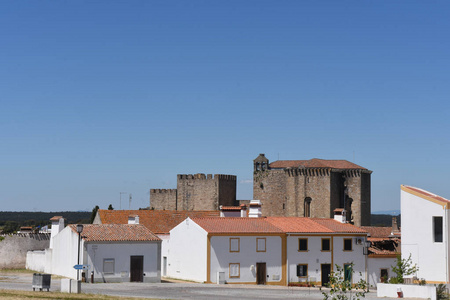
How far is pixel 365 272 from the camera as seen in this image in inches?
1989

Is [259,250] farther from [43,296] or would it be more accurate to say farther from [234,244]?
[43,296]

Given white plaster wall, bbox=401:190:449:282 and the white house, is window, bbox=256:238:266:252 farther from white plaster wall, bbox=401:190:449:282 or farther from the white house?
white plaster wall, bbox=401:190:449:282

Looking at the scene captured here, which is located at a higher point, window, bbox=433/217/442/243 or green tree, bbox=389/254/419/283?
window, bbox=433/217/442/243

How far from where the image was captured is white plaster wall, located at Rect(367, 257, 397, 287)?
50719mm

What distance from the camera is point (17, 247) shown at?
5338cm

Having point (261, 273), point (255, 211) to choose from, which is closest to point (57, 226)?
point (255, 211)

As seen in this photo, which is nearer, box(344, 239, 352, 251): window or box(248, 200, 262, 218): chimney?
box(344, 239, 352, 251): window

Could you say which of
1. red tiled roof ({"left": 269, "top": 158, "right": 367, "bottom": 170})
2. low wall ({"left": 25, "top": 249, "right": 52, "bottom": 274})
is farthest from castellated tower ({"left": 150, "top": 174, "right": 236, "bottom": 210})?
low wall ({"left": 25, "top": 249, "right": 52, "bottom": 274})

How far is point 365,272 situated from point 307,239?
204 inches

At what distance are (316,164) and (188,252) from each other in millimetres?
36793

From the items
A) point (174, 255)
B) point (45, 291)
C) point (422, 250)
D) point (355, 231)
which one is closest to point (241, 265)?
point (174, 255)

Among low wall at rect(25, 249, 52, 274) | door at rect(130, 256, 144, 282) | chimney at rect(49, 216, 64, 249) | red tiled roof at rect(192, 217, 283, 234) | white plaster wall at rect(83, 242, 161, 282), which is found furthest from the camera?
chimney at rect(49, 216, 64, 249)

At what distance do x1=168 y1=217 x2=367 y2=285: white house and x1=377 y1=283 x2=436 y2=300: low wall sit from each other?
461 inches

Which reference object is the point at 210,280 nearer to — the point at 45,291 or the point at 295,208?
the point at 45,291
